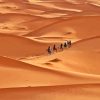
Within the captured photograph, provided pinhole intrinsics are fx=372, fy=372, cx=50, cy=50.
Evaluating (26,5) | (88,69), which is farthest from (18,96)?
(26,5)

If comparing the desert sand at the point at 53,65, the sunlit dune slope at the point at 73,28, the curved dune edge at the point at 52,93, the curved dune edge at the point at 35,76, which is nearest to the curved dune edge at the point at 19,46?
the desert sand at the point at 53,65

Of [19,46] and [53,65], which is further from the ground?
[53,65]

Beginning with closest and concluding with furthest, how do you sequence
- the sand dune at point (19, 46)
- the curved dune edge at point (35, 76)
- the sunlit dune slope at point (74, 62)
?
the curved dune edge at point (35, 76)
the sunlit dune slope at point (74, 62)
the sand dune at point (19, 46)

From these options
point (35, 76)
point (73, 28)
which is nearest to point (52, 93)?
point (35, 76)

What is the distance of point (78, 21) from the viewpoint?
13.8 m

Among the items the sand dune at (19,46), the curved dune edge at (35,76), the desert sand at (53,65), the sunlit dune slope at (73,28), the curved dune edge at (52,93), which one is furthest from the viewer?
the sunlit dune slope at (73,28)

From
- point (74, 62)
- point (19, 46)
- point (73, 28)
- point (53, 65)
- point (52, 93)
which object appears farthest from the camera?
point (73, 28)

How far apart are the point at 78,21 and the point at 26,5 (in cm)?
836

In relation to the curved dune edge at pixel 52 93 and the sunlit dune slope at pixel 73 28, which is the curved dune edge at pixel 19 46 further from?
the curved dune edge at pixel 52 93

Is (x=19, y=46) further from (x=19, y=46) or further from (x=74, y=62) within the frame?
(x=74, y=62)

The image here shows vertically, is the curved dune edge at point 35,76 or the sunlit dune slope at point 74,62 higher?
the curved dune edge at point 35,76

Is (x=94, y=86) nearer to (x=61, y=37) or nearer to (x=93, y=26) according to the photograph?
(x=61, y=37)

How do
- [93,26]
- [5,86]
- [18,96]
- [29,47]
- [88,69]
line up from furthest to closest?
[93,26]
[29,47]
[88,69]
[5,86]
[18,96]

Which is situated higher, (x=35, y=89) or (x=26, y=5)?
(x=35, y=89)
